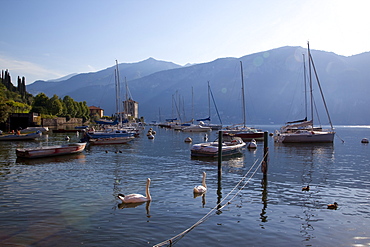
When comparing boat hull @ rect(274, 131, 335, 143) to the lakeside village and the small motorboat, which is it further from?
the small motorboat

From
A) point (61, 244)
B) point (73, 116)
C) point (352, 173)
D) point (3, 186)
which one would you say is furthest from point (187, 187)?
Answer: point (73, 116)

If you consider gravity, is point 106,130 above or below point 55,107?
below

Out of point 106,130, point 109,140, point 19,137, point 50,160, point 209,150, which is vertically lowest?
point 50,160

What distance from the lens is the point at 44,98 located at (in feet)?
413

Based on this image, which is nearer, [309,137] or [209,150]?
[209,150]

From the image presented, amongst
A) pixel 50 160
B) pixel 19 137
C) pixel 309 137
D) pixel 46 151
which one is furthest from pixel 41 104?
pixel 309 137

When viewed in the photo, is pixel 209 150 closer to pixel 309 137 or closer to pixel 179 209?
pixel 179 209

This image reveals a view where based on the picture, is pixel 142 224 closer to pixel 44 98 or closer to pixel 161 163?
pixel 161 163

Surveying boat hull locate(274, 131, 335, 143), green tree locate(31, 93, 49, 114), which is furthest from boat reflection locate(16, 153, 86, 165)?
green tree locate(31, 93, 49, 114)

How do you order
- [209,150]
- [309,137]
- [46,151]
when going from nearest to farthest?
[46,151] → [209,150] → [309,137]

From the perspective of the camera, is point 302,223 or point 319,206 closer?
point 302,223

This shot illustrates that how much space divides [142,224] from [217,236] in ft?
10.8

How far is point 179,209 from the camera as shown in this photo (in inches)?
620

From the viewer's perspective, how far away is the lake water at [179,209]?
39.9ft
